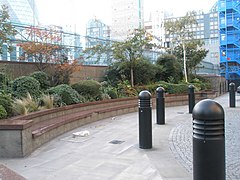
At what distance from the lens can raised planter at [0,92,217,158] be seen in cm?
555

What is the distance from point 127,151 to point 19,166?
2.17m

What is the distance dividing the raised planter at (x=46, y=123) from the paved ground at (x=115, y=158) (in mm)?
208

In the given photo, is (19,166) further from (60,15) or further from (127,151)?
(60,15)

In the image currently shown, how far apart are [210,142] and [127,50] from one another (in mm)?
14005

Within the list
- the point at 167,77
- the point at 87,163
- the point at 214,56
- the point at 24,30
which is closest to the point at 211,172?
the point at 87,163

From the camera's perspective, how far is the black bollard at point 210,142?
9.21 ft

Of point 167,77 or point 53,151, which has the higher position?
point 167,77

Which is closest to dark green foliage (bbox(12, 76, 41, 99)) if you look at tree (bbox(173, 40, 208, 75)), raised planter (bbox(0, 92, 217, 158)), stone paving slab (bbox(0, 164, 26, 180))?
raised planter (bbox(0, 92, 217, 158))

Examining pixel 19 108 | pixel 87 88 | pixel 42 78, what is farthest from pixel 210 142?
pixel 87 88

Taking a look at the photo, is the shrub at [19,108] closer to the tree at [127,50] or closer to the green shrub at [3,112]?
the green shrub at [3,112]

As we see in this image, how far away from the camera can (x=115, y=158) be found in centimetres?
547

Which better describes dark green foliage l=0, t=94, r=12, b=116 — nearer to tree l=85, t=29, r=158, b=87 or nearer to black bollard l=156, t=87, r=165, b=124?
black bollard l=156, t=87, r=165, b=124

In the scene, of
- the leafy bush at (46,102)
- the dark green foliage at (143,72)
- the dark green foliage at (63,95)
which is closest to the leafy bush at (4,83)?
the leafy bush at (46,102)

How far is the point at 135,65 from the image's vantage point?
16688mm
